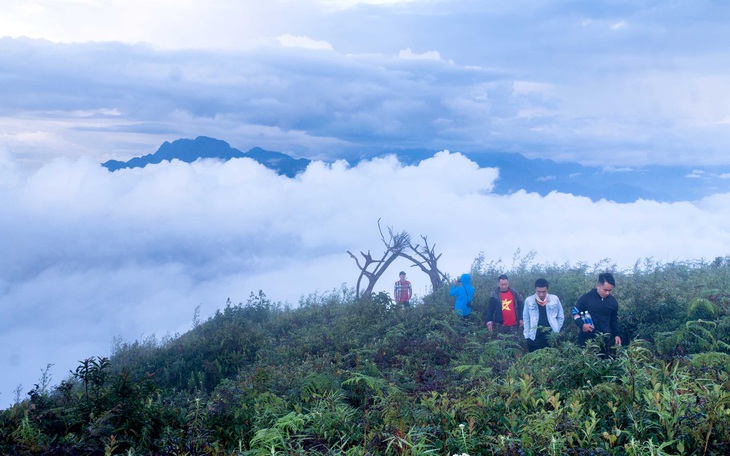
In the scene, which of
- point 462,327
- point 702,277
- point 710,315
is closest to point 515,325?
point 462,327

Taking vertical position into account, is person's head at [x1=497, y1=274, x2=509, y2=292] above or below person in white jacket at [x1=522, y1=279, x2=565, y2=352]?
above

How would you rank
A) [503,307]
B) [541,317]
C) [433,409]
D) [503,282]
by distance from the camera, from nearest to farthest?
[433,409] < [541,317] < [503,282] < [503,307]

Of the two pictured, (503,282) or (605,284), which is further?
(503,282)

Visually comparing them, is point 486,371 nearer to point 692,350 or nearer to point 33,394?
point 692,350

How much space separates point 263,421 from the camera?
229 inches

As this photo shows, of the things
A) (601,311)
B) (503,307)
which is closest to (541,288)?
(601,311)

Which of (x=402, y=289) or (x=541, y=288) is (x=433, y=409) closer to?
(x=541, y=288)

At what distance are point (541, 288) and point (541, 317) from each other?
25.4 inches

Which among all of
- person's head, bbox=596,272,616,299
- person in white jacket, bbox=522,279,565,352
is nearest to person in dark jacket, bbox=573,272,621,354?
person's head, bbox=596,272,616,299

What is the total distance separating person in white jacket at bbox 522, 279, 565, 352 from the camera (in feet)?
36.7

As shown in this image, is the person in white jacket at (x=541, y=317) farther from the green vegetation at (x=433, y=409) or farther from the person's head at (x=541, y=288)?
the green vegetation at (x=433, y=409)

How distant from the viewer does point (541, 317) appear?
37.2ft

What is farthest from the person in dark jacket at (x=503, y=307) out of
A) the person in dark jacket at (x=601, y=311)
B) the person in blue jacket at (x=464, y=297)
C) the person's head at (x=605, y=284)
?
the person's head at (x=605, y=284)

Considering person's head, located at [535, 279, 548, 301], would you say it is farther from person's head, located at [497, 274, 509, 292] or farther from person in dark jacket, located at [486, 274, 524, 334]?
person in dark jacket, located at [486, 274, 524, 334]
